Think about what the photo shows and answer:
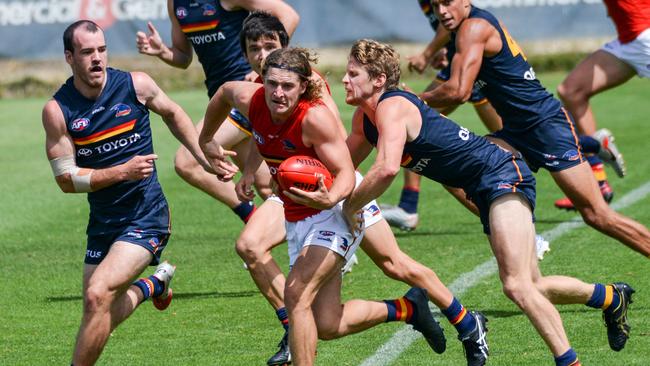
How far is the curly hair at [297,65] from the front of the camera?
22.0 feet

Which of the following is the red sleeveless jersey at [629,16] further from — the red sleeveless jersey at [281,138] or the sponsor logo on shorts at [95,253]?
the sponsor logo on shorts at [95,253]

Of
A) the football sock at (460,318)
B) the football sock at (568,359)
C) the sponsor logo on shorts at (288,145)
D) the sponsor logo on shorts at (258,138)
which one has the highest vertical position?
the sponsor logo on shorts at (288,145)

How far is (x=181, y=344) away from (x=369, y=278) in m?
2.21

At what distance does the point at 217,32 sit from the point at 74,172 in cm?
337

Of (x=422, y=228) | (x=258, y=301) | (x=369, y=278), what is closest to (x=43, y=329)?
(x=258, y=301)

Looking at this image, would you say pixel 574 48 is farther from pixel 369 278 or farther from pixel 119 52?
pixel 369 278

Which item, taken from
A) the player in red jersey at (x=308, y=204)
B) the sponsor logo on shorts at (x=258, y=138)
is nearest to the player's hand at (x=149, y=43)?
the player in red jersey at (x=308, y=204)

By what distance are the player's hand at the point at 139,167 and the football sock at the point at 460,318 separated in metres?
1.96

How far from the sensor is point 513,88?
890cm

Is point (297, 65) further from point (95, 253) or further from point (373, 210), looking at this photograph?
point (95, 253)

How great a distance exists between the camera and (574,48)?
74.8 feet

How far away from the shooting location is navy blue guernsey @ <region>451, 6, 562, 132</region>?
880 cm

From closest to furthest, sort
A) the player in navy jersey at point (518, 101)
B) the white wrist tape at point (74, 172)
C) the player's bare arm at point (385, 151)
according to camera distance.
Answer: the player's bare arm at point (385, 151), the white wrist tape at point (74, 172), the player in navy jersey at point (518, 101)

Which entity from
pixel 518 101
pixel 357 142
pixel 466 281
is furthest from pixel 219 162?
pixel 466 281
